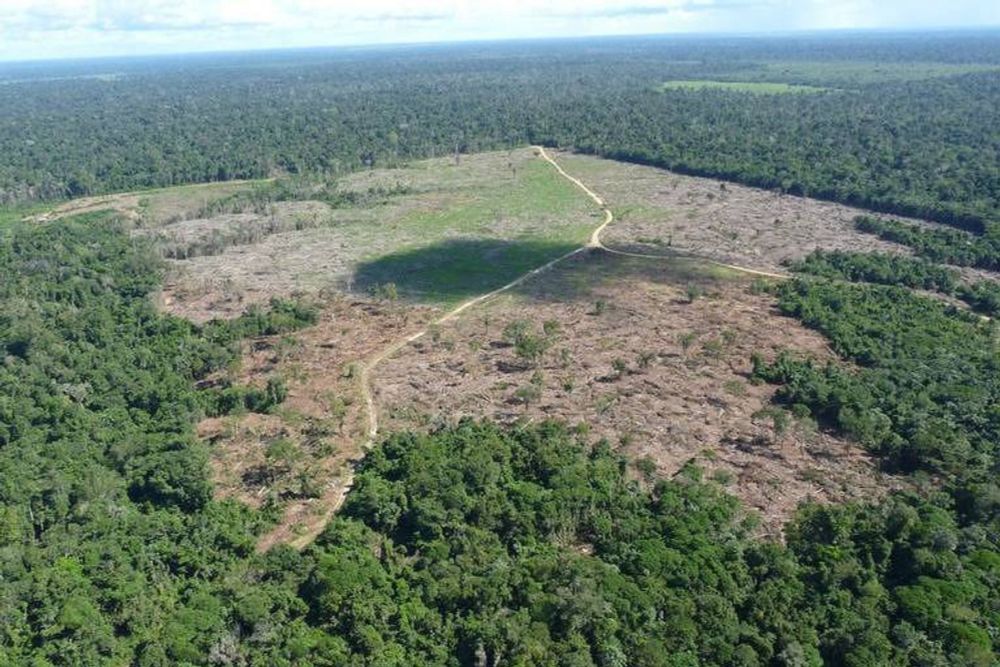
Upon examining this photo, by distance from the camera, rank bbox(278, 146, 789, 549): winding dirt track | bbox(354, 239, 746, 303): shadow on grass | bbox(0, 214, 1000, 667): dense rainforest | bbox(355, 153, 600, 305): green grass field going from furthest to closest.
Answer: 1. bbox(355, 153, 600, 305): green grass field
2. bbox(354, 239, 746, 303): shadow on grass
3. bbox(278, 146, 789, 549): winding dirt track
4. bbox(0, 214, 1000, 667): dense rainforest

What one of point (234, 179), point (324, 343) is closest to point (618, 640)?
point (324, 343)

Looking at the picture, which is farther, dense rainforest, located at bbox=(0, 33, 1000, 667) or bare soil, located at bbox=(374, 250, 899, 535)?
bare soil, located at bbox=(374, 250, 899, 535)

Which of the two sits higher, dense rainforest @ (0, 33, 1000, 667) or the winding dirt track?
dense rainforest @ (0, 33, 1000, 667)

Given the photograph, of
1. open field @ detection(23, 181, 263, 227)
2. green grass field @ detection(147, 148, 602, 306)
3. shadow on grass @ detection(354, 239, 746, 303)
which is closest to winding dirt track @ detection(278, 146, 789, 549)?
shadow on grass @ detection(354, 239, 746, 303)

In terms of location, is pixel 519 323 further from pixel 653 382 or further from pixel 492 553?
pixel 492 553

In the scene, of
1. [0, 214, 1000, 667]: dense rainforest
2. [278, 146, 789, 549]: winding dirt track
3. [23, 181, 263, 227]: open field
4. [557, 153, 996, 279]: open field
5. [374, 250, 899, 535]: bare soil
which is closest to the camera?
[0, 214, 1000, 667]: dense rainforest

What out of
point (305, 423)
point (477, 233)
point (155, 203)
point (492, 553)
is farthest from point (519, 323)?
point (155, 203)

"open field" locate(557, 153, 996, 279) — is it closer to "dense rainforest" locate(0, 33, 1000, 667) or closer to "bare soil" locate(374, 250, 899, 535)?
"bare soil" locate(374, 250, 899, 535)
